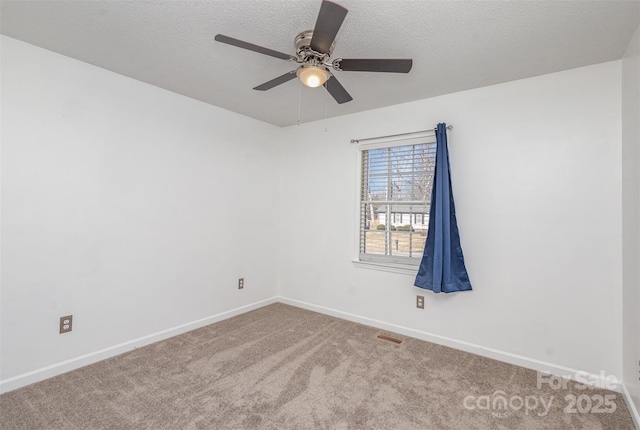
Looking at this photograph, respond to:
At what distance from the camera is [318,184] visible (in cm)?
393

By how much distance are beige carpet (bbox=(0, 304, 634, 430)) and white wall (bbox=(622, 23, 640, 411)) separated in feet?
1.15

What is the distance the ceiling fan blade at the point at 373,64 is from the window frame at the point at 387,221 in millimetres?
1379

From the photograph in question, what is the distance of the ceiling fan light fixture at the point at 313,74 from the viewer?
1864mm

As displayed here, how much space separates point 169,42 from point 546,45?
8.60 ft

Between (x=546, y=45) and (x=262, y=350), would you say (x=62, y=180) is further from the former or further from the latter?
(x=546, y=45)

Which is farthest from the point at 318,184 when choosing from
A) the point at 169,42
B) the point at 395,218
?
the point at 169,42

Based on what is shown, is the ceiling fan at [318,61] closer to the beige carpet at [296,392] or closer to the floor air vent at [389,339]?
the beige carpet at [296,392]

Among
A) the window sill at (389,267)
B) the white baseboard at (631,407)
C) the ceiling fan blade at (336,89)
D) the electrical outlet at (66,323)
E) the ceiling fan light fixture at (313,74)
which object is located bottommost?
the white baseboard at (631,407)

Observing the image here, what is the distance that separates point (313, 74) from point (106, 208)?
2.09 meters

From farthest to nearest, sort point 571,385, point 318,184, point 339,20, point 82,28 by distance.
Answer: point 318,184 < point 571,385 < point 82,28 < point 339,20

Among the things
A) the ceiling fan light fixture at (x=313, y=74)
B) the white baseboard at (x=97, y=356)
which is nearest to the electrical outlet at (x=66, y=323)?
the white baseboard at (x=97, y=356)

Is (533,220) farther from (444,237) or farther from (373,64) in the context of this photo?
(373,64)

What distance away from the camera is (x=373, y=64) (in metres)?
1.86

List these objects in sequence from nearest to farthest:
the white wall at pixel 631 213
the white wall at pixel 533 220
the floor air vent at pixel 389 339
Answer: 1. the white wall at pixel 631 213
2. the white wall at pixel 533 220
3. the floor air vent at pixel 389 339
